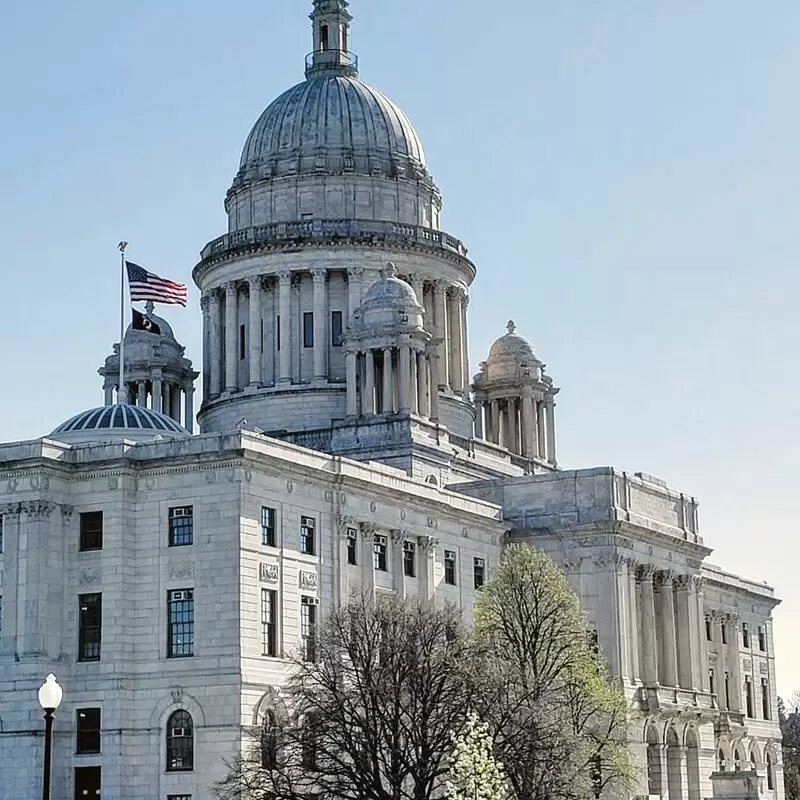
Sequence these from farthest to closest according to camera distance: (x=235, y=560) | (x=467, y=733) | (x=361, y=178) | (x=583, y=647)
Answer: (x=361, y=178) → (x=583, y=647) → (x=235, y=560) → (x=467, y=733)

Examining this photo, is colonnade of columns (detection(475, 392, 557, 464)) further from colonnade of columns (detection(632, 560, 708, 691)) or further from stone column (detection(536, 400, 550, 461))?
colonnade of columns (detection(632, 560, 708, 691))

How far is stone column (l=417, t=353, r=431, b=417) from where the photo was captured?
10388 cm

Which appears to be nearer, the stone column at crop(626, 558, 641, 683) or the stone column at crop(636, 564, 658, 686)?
the stone column at crop(626, 558, 641, 683)

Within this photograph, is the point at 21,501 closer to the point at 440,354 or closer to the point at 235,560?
the point at 235,560

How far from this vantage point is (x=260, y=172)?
4552 inches

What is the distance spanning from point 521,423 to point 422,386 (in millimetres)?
15279

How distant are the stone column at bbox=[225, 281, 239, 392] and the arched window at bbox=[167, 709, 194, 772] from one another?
3937 centimetres

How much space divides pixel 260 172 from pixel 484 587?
41.0 metres

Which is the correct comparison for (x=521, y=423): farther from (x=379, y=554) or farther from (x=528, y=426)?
(x=379, y=554)

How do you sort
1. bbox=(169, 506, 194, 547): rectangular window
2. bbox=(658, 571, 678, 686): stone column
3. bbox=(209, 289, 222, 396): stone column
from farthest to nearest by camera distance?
bbox=(209, 289, 222, 396): stone column < bbox=(658, 571, 678, 686): stone column < bbox=(169, 506, 194, 547): rectangular window

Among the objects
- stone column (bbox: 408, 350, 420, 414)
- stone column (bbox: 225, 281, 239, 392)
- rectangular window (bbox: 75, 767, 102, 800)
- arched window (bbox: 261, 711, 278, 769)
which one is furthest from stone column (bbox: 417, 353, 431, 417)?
rectangular window (bbox: 75, 767, 102, 800)

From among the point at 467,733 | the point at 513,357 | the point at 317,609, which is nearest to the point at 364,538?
the point at 317,609

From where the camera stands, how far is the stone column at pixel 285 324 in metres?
111

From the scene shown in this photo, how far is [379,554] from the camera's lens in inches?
3467
